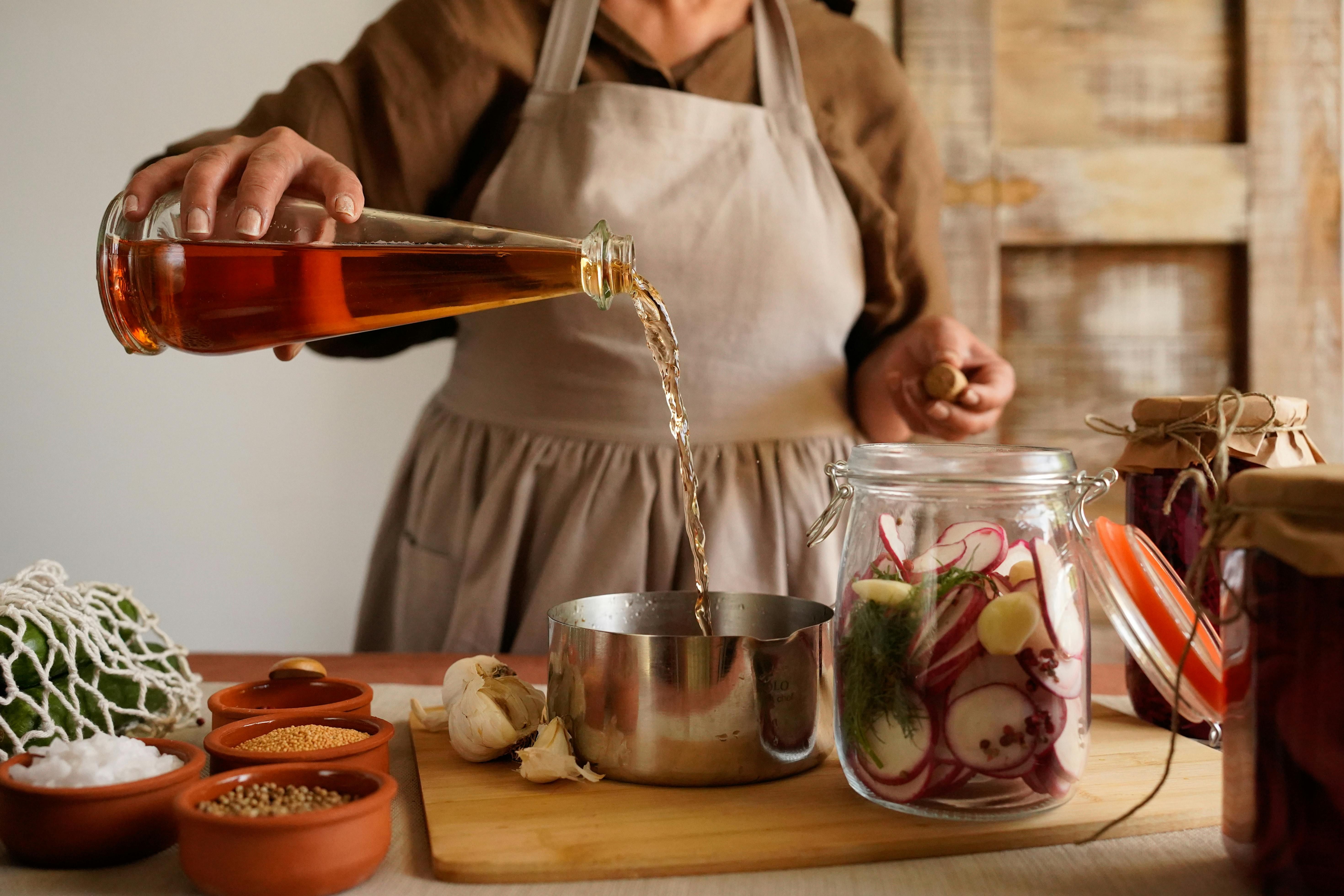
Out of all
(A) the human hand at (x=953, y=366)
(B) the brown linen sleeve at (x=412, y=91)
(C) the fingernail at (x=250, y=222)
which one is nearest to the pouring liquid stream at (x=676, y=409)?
(C) the fingernail at (x=250, y=222)

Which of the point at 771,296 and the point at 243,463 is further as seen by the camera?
the point at 243,463

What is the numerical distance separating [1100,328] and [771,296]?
0.68 metres

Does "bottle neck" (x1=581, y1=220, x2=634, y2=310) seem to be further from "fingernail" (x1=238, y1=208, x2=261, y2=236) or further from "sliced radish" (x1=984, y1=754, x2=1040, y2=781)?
"sliced radish" (x1=984, y1=754, x2=1040, y2=781)

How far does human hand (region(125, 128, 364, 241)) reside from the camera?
630 millimetres

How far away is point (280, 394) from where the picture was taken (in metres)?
2.35

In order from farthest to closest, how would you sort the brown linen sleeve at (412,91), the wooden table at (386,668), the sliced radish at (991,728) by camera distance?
1. the brown linen sleeve at (412,91)
2. the wooden table at (386,668)
3. the sliced radish at (991,728)

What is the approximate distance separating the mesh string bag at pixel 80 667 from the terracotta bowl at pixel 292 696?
0.17 feet

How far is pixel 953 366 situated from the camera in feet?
3.13

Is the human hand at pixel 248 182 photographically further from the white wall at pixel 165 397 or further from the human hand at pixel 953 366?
the white wall at pixel 165 397

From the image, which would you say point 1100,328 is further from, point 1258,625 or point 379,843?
point 379,843

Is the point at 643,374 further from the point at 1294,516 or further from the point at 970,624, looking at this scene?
the point at 1294,516

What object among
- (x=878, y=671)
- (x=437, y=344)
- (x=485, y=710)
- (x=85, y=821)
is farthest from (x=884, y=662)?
(x=437, y=344)

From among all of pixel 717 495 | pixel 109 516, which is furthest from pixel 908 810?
pixel 109 516

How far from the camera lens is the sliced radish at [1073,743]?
527 mm
